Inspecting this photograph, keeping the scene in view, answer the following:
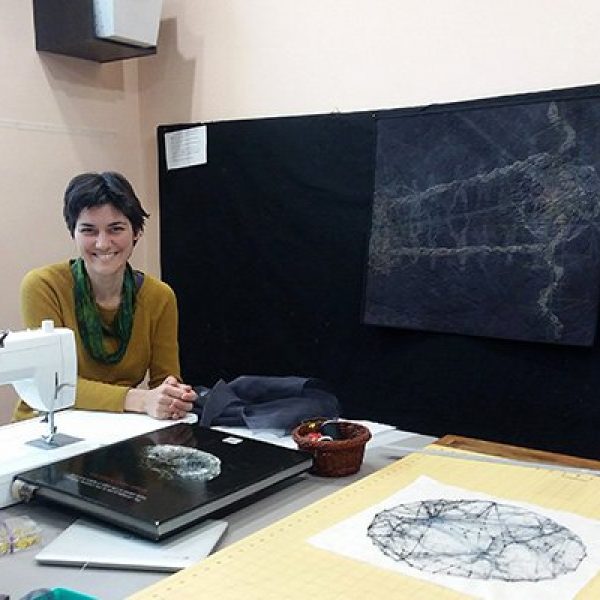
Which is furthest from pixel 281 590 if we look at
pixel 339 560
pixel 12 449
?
pixel 12 449

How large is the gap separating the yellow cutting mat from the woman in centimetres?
82

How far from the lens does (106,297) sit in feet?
A: 6.19

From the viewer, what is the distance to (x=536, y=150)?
1.93 m

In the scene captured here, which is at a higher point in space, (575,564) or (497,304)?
(497,304)

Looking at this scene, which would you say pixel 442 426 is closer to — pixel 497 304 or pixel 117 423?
pixel 497 304

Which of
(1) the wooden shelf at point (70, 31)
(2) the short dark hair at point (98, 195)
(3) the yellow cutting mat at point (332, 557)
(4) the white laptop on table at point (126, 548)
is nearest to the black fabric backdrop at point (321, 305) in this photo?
(1) the wooden shelf at point (70, 31)

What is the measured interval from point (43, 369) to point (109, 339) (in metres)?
0.60

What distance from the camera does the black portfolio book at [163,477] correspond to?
0.95 meters

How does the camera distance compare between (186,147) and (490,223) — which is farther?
(186,147)

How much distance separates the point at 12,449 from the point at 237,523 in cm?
44

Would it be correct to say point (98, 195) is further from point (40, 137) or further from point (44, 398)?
point (40, 137)

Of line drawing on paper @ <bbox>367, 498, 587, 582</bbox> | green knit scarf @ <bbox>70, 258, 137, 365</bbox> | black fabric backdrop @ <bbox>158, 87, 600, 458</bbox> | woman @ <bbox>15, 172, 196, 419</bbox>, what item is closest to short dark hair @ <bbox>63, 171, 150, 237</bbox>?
woman @ <bbox>15, 172, 196, 419</bbox>

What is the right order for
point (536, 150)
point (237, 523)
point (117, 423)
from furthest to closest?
point (536, 150), point (117, 423), point (237, 523)

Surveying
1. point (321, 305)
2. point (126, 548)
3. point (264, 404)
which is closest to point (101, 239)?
point (264, 404)
